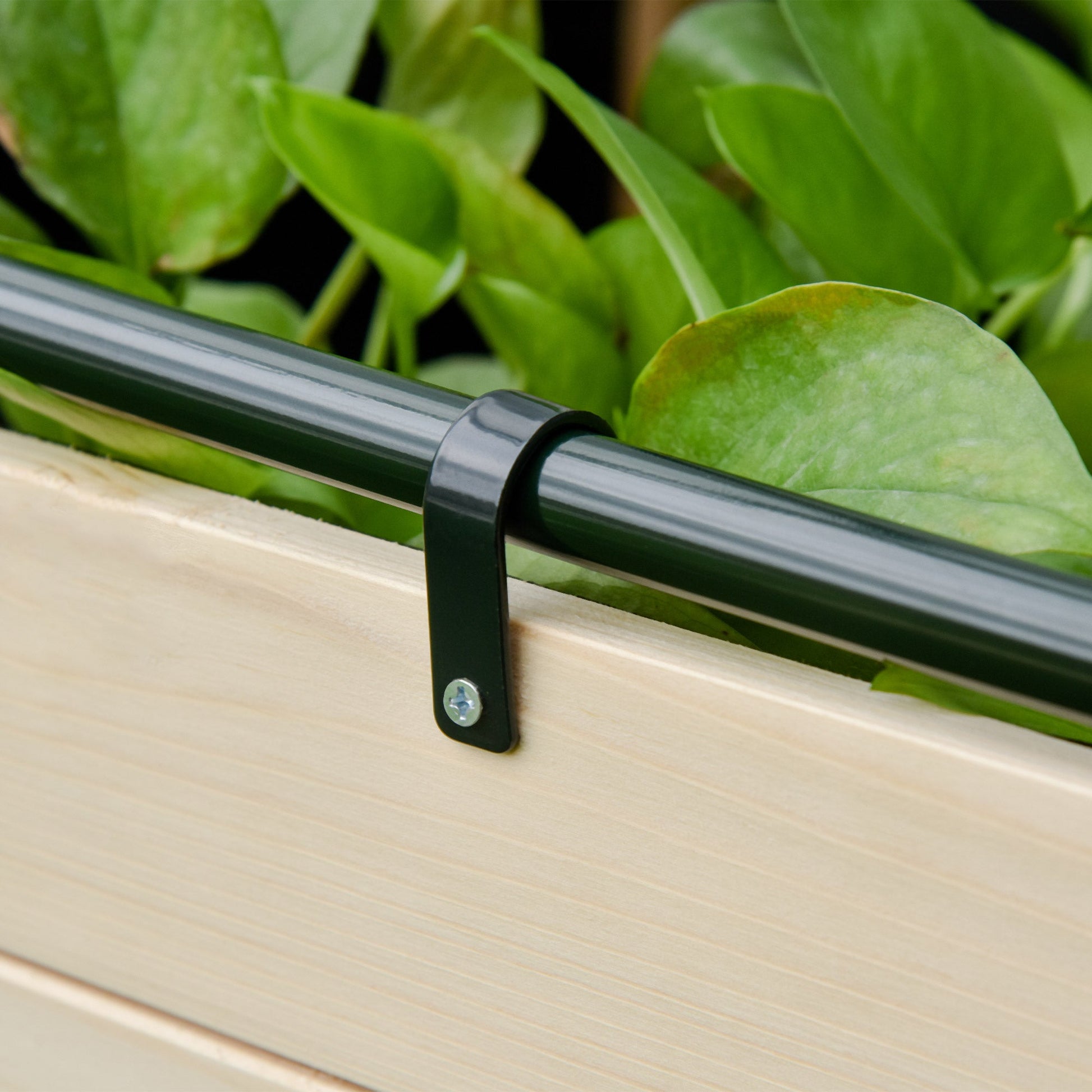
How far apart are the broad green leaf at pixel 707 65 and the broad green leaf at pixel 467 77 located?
4 centimetres

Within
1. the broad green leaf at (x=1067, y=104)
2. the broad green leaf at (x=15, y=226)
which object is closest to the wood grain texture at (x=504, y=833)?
the broad green leaf at (x=15, y=226)

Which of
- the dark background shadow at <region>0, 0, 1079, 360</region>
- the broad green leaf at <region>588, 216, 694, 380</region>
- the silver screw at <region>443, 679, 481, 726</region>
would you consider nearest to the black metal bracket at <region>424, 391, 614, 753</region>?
the silver screw at <region>443, 679, 481, 726</region>

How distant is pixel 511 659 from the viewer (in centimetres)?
17

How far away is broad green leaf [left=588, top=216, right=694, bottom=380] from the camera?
27 cm

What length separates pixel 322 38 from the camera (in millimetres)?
284

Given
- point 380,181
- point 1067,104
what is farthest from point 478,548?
point 1067,104

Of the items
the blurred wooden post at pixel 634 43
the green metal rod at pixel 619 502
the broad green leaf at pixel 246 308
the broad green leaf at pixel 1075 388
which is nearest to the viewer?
the green metal rod at pixel 619 502

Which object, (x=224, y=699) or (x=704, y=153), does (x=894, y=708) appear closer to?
(x=224, y=699)

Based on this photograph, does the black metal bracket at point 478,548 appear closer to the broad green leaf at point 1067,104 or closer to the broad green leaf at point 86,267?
the broad green leaf at point 86,267

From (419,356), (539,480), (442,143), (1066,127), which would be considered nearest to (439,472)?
(539,480)

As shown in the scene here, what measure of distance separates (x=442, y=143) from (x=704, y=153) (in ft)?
0.33

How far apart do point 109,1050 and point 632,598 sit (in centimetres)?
18

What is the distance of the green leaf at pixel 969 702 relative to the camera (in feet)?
0.53

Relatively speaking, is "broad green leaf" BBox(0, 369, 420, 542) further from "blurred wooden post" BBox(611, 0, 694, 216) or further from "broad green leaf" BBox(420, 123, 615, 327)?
"blurred wooden post" BBox(611, 0, 694, 216)
